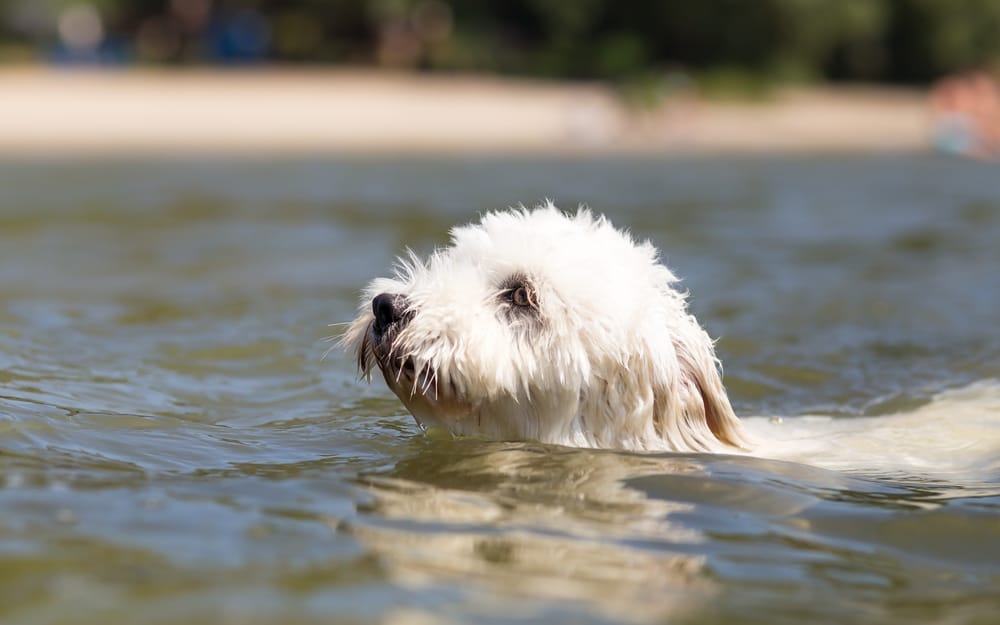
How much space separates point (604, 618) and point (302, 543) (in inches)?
33.3

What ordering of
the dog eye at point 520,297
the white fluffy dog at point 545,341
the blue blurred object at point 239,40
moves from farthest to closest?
the blue blurred object at point 239,40, the dog eye at point 520,297, the white fluffy dog at point 545,341

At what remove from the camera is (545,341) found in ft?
13.7

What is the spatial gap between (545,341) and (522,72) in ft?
127

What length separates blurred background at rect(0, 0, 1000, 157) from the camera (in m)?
30.8

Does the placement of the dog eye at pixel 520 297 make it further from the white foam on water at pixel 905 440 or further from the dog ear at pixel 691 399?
the white foam on water at pixel 905 440

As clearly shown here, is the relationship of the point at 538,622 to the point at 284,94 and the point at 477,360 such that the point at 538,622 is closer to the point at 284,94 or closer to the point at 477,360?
the point at 477,360

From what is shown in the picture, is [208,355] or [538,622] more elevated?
[208,355]

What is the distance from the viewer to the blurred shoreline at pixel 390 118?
1141 inches

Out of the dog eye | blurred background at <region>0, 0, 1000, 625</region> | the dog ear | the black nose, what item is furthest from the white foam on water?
the black nose

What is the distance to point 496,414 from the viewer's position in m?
4.31

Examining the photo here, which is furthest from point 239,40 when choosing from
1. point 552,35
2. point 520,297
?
point 520,297

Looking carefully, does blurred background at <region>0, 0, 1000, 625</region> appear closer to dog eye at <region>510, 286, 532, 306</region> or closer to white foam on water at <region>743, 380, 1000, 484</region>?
white foam on water at <region>743, 380, 1000, 484</region>

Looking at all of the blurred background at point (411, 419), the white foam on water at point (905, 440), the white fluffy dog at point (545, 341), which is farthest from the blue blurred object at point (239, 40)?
the white fluffy dog at point (545, 341)

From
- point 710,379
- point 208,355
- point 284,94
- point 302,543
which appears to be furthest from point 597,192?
point 284,94
